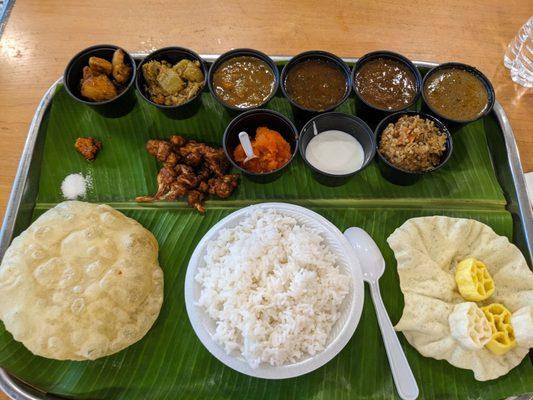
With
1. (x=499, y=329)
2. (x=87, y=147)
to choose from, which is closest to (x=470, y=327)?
(x=499, y=329)

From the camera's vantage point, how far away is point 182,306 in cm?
241

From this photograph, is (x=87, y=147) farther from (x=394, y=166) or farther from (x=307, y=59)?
(x=394, y=166)

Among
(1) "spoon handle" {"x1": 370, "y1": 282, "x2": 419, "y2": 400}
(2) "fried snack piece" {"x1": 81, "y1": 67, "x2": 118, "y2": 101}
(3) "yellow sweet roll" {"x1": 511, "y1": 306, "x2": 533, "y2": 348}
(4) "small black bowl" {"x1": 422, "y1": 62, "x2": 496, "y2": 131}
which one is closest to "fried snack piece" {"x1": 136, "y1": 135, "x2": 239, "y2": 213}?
(2) "fried snack piece" {"x1": 81, "y1": 67, "x2": 118, "y2": 101}

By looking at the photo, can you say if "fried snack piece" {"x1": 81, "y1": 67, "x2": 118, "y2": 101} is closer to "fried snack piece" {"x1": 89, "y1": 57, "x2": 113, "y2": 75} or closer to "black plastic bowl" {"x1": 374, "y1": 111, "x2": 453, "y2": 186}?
"fried snack piece" {"x1": 89, "y1": 57, "x2": 113, "y2": 75}

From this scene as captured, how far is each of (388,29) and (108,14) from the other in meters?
2.26

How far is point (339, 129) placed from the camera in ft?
8.68

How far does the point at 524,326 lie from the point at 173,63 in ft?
8.70

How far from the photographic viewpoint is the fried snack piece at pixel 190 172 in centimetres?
259

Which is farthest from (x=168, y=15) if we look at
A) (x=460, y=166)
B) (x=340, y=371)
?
(x=340, y=371)

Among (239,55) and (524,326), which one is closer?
(524,326)

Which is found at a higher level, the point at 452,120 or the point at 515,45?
the point at 515,45

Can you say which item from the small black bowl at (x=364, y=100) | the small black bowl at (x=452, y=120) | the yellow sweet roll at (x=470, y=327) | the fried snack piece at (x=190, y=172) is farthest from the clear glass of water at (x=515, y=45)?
the fried snack piece at (x=190, y=172)

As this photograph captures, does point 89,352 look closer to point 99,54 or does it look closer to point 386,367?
point 386,367

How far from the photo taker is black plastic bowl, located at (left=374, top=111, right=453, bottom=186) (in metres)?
2.46
